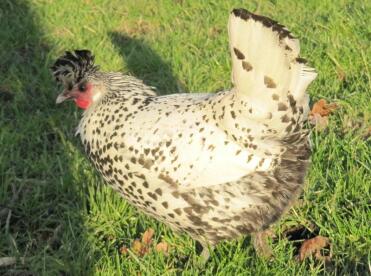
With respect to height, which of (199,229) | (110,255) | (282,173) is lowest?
(110,255)

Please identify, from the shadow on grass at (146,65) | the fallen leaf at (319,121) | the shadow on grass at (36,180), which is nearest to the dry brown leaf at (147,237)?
the shadow on grass at (36,180)

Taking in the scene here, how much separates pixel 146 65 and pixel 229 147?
2.33 meters

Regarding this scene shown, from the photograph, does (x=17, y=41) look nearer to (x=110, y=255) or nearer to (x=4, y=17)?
(x=4, y=17)

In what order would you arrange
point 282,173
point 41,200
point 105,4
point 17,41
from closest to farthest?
point 282,173 < point 41,200 < point 17,41 < point 105,4

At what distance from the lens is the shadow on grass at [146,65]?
15.0 feet

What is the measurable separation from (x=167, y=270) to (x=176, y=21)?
3242 millimetres

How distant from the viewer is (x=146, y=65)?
4.90 metres

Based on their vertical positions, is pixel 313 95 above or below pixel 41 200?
above

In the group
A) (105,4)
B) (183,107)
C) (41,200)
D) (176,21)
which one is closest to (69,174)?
(41,200)

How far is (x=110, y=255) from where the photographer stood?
3025 millimetres

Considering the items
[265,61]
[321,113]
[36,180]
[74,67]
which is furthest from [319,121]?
[36,180]

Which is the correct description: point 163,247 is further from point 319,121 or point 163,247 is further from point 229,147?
point 319,121

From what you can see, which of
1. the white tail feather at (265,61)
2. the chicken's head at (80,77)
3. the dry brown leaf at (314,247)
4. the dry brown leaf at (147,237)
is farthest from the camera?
the chicken's head at (80,77)

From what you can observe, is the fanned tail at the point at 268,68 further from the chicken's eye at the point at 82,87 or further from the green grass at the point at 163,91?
the chicken's eye at the point at 82,87
